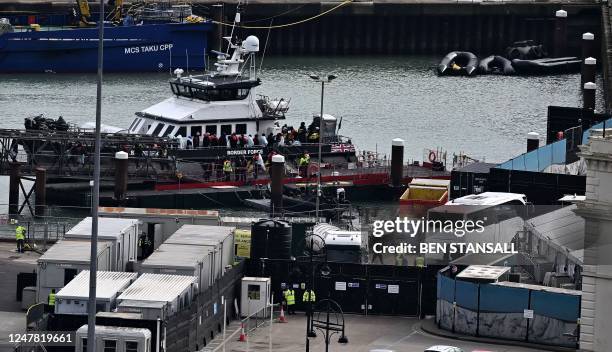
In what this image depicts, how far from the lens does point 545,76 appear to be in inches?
4847

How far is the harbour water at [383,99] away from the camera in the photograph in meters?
97.8

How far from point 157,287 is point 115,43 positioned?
71389 mm

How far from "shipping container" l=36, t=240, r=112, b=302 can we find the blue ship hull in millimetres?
64643

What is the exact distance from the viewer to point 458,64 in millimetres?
123312

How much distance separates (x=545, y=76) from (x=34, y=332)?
76599 mm

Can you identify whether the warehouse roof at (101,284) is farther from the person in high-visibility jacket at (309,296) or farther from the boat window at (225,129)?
the boat window at (225,129)

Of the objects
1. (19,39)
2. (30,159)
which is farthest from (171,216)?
(19,39)

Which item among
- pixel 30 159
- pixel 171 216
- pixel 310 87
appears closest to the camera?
pixel 171 216

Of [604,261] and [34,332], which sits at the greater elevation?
[604,261]

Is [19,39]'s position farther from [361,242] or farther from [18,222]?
[361,242]

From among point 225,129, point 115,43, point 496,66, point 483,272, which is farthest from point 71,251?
point 496,66

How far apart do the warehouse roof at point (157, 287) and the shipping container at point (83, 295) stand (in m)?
0.37

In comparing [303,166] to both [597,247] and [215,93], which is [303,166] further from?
[597,247]

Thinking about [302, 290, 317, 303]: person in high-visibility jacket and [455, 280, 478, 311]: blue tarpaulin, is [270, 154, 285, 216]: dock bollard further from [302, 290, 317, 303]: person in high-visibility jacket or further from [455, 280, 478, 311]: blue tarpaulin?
[455, 280, 478, 311]: blue tarpaulin
